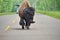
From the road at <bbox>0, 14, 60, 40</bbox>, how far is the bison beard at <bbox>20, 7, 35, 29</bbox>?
0.18 feet

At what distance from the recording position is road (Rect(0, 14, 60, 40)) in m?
15.0

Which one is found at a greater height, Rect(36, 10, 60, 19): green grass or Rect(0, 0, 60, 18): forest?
Rect(0, 0, 60, 18): forest

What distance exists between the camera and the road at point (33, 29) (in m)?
15.0

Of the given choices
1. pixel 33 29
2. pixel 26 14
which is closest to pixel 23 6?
pixel 26 14

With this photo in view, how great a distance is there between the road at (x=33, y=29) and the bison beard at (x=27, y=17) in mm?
53

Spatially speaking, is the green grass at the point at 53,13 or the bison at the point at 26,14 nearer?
the green grass at the point at 53,13

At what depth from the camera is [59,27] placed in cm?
1508

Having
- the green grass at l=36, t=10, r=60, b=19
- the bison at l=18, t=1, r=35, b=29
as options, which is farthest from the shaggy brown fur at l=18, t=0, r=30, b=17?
the green grass at l=36, t=10, r=60, b=19

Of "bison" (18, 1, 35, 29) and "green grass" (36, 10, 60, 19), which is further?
"bison" (18, 1, 35, 29)

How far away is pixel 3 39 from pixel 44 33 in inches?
18.3

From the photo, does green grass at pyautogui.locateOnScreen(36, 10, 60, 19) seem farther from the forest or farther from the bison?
the bison

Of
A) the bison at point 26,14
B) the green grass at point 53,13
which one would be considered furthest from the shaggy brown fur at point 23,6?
the green grass at point 53,13

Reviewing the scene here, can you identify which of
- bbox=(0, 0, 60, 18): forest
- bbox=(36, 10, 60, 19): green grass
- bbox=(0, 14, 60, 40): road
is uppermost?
bbox=(0, 0, 60, 18): forest

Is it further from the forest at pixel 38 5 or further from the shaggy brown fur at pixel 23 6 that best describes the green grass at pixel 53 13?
the shaggy brown fur at pixel 23 6
